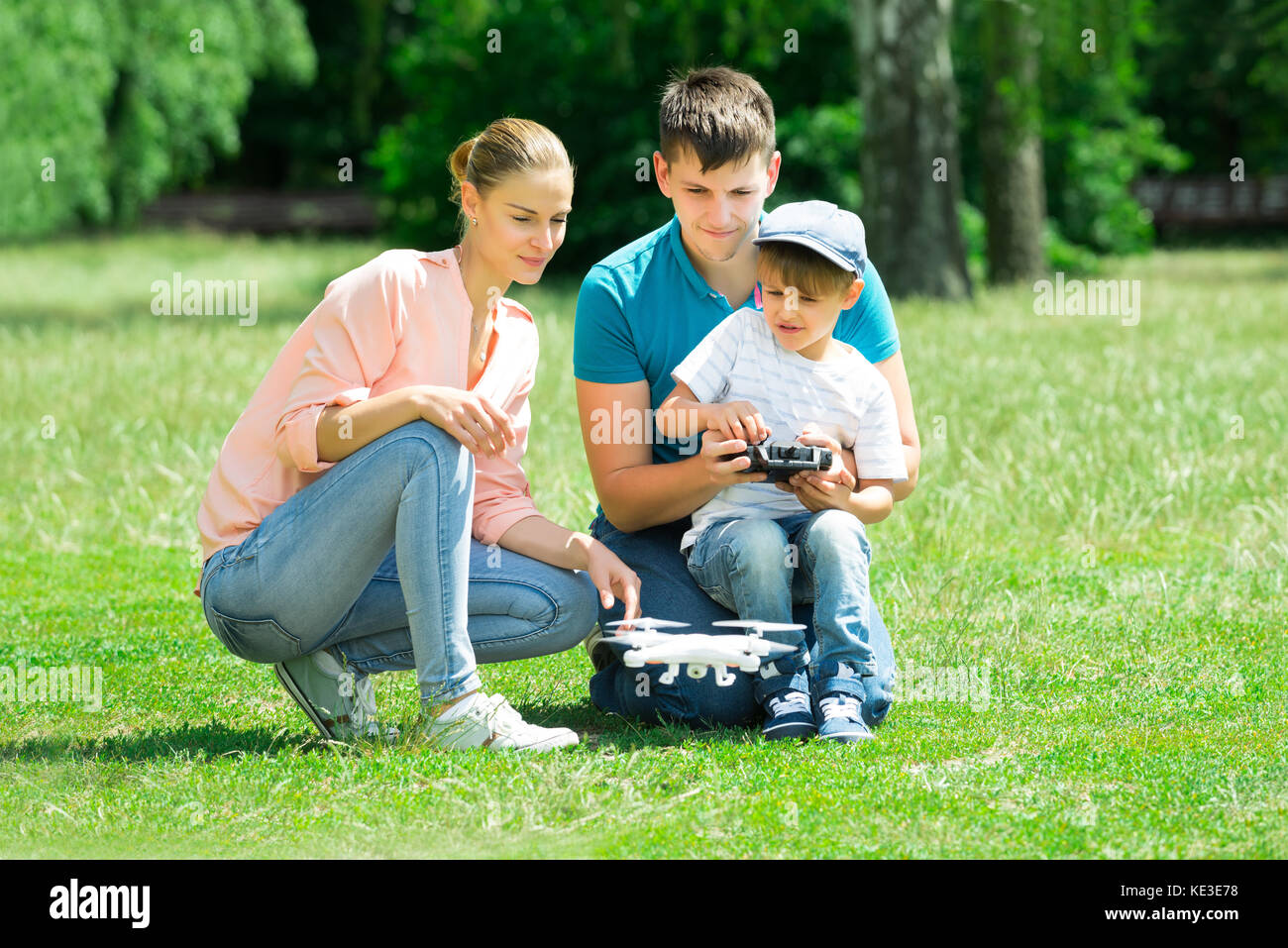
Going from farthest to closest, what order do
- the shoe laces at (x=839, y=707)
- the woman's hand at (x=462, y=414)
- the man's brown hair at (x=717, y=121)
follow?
the man's brown hair at (x=717, y=121), the shoe laces at (x=839, y=707), the woman's hand at (x=462, y=414)

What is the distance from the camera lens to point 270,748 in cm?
374

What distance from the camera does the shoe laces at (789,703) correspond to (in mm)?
3707

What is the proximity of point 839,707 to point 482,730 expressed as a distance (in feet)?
2.91

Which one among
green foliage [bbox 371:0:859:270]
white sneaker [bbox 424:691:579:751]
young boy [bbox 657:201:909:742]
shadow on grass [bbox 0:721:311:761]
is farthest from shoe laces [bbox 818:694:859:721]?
green foliage [bbox 371:0:859:270]

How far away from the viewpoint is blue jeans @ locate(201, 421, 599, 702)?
345 centimetres

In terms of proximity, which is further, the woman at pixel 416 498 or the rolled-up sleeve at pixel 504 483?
the rolled-up sleeve at pixel 504 483

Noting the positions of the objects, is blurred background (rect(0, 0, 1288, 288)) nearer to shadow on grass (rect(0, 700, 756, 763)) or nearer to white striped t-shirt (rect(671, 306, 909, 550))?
white striped t-shirt (rect(671, 306, 909, 550))

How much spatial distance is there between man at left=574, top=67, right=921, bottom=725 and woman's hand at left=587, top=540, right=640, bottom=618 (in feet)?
0.66

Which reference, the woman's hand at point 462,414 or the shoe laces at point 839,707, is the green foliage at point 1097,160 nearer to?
the shoe laces at point 839,707

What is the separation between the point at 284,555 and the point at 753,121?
1.62 meters

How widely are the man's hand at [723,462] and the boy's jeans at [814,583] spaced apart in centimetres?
13

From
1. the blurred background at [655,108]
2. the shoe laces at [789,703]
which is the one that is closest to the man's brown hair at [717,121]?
the shoe laces at [789,703]

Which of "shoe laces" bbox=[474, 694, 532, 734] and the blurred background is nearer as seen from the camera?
"shoe laces" bbox=[474, 694, 532, 734]

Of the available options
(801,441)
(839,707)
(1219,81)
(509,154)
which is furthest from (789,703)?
(1219,81)
